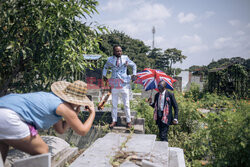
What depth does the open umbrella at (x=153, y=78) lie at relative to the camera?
15.0ft

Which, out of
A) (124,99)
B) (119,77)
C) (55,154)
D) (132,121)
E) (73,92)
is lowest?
(55,154)

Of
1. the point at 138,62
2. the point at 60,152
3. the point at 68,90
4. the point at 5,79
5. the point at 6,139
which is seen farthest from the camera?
the point at 138,62

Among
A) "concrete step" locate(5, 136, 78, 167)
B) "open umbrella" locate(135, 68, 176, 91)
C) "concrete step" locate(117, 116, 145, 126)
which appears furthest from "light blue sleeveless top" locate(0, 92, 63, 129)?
"open umbrella" locate(135, 68, 176, 91)

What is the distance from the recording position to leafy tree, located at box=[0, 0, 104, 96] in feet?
9.69

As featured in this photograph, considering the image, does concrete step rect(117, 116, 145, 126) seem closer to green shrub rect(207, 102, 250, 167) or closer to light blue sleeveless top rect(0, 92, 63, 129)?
green shrub rect(207, 102, 250, 167)

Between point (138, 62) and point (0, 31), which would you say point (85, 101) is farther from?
point (138, 62)

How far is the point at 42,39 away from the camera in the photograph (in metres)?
2.79

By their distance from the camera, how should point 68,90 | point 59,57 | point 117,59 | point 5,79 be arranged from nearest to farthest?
point 68,90 < point 59,57 < point 5,79 < point 117,59

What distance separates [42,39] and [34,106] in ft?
3.89

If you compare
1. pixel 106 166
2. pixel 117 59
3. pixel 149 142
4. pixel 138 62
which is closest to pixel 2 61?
pixel 117 59

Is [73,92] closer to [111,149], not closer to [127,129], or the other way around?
[111,149]

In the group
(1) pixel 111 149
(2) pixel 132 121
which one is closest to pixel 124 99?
(2) pixel 132 121

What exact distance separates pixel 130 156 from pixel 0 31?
9.31ft

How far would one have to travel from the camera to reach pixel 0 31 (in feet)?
10.2
